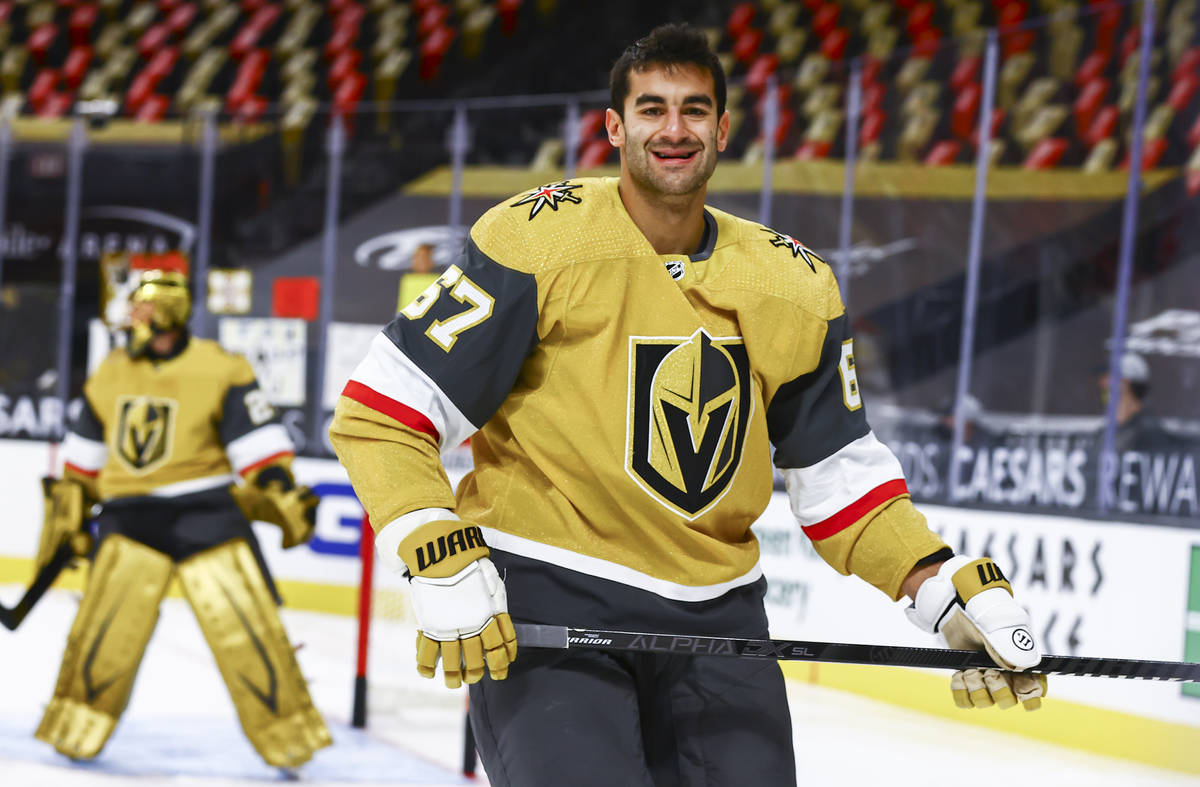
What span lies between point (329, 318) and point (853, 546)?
575 centimetres

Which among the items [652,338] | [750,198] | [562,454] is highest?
[750,198]

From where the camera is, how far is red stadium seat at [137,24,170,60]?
35.1ft

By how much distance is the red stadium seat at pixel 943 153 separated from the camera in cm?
566

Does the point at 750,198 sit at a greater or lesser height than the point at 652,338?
greater

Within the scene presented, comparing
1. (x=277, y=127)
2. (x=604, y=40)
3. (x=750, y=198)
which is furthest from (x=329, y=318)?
(x=604, y=40)

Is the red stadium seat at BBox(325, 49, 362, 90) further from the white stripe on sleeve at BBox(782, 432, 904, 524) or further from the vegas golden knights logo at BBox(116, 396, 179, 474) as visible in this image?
the white stripe on sleeve at BBox(782, 432, 904, 524)

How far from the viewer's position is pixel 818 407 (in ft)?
5.86

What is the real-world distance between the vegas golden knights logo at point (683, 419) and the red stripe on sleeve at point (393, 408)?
23 cm

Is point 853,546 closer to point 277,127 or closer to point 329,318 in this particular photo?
point 329,318

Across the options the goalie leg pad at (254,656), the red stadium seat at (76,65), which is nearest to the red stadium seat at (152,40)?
the red stadium seat at (76,65)

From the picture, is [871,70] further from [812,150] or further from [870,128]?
[812,150]

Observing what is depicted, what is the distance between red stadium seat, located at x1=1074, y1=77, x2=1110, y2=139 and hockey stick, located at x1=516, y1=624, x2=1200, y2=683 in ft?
12.7

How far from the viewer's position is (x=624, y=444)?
164 cm

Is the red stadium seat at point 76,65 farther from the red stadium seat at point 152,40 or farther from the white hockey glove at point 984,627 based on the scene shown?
the white hockey glove at point 984,627
